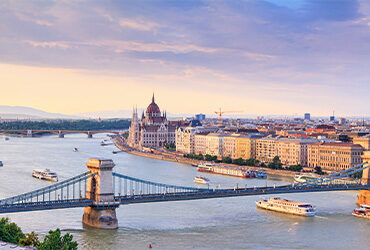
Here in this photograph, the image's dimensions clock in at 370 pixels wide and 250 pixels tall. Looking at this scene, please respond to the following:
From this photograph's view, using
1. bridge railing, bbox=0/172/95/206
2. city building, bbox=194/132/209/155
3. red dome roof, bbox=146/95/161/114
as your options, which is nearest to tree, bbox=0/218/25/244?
bridge railing, bbox=0/172/95/206

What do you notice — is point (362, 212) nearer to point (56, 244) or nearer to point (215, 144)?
point (56, 244)

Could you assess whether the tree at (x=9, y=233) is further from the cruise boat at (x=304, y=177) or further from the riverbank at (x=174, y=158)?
the riverbank at (x=174, y=158)

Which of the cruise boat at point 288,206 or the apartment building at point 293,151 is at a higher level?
the apartment building at point 293,151

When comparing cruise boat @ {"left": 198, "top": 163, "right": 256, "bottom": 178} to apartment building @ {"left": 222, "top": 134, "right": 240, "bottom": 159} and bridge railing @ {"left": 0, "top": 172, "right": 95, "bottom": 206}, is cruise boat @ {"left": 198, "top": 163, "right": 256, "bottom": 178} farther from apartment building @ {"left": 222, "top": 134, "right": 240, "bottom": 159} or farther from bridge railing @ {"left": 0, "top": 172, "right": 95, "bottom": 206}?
bridge railing @ {"left": 0, "top": 172, "right": 95, "bottom": 206}

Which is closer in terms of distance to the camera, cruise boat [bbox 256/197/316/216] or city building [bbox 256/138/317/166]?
cruise boat [bbox 256/197/316/216]

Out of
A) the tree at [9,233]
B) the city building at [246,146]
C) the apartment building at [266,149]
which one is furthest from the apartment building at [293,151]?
the tree at [9,233]

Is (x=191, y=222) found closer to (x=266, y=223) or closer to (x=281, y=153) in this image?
(x=266, y=223)

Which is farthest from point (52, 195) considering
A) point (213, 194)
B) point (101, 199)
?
point (213, 194)
